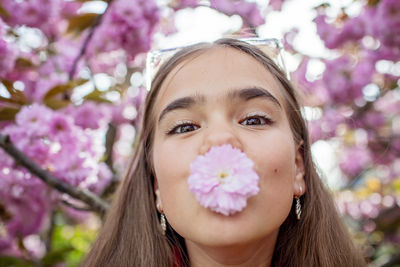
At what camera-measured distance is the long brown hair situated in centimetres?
153

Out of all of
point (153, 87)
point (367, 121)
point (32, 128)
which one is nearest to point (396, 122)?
point (367, 121)

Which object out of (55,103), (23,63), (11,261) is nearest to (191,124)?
(55,103)

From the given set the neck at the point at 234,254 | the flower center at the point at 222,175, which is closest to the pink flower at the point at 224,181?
the flower center at the point at 222,175

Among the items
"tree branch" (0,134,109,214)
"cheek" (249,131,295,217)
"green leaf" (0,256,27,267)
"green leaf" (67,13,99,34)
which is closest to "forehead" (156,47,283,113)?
"cheek" (249,131,295,217)

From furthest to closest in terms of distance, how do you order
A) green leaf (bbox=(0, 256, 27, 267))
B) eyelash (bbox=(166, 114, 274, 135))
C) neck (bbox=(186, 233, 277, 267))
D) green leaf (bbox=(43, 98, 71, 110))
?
green leaf (bbox=(0, 256, 27, 267)), green leaf (bbox=(43, 98, 71, 110)), eyelash (bbox=(166, 114, 274, 135)), neck (bbox=(186, 233, 277, 267))

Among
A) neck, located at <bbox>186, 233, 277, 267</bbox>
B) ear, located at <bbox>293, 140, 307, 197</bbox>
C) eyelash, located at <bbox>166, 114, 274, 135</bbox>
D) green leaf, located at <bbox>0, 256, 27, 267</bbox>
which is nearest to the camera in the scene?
neck, located at <bbox>186, 233, 277, 267</bbox>

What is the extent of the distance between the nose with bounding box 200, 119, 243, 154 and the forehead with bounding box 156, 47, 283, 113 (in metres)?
0.10

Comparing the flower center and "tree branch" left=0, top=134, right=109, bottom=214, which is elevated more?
"tree branch" left=0, top=134, right=109, bottom=214

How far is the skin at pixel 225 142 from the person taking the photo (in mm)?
1128

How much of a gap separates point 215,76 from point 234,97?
0.34 feet

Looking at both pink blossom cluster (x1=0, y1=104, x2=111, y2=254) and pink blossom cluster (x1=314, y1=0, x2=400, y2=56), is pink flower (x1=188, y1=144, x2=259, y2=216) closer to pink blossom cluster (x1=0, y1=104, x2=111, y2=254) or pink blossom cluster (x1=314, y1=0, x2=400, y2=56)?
pink blossom cluster (x1=0, y1=104, x2=111, y2=254)

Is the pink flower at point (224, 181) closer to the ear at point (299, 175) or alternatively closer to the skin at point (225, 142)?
the skin at point (225, 142)

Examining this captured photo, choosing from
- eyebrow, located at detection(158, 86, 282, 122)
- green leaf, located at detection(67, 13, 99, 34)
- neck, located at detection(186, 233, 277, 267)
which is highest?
green leaf, located at detection(67, 13, 99, 34)

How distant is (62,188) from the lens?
1748mm
